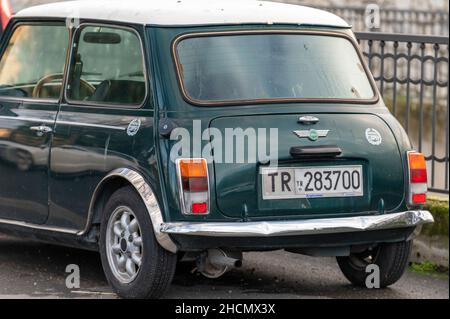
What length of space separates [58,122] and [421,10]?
20.4 m

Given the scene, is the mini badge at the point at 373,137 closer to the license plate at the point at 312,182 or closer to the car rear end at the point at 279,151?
the car rear end at the point at 279,151

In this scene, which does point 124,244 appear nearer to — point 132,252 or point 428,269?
point 132,252

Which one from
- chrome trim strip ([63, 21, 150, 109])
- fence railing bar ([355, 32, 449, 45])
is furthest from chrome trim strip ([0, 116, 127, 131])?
fence railing bar ([355, 32, 449, 45])

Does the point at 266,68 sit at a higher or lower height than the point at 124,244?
higher

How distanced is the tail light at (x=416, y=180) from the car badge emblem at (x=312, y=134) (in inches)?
25.0

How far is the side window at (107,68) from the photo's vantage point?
9.38 metres

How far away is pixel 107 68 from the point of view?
969 cm

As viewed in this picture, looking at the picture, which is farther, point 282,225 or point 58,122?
point 58,122

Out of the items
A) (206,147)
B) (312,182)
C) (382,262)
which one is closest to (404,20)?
(382,262)

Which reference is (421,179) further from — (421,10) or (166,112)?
(421,10)

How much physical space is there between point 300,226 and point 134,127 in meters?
1.15

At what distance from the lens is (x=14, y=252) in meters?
11.1
